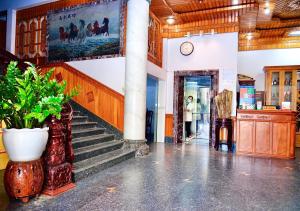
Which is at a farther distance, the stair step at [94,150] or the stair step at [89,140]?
the stair step at [89,140]

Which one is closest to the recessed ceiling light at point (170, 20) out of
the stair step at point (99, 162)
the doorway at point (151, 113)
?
the doorway at point (151, 113)

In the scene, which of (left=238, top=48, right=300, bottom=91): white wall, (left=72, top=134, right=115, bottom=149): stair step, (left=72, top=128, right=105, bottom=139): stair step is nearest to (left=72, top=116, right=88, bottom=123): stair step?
(left=72, top=128, right=105, bottom=139): stair step

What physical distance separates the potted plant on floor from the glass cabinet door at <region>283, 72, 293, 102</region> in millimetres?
6905

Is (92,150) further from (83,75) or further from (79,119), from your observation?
(83,75)

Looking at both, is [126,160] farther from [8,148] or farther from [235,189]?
[8,148]

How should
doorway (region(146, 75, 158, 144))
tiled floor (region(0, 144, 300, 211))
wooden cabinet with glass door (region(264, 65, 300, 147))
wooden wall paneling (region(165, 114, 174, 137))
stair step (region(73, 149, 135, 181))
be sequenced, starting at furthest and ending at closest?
doorway (region(146, 75, 158, 144))
wooden wall paneling (region(165, 114, 174, 137))
wooden cabinet with glass door (region(264, 65, 300, 147))
stair step (region(73, 149, 135, 181))
tiled floor (region(0, 144, 300, 211))

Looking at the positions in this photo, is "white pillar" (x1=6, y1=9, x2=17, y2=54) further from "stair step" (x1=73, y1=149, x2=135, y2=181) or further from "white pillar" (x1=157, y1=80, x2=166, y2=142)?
"stair step" (x1=73, y1=149, x2=135, y2=181)

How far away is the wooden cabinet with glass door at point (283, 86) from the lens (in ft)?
22.2

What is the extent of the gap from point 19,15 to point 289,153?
846 centimetres

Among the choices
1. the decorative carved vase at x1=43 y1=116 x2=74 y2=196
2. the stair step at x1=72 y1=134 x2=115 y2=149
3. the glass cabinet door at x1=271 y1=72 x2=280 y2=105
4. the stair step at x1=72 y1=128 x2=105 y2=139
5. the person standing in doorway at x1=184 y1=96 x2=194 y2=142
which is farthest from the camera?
the person standing in doorway at x1=184 y1=96 x2=194 y2=142

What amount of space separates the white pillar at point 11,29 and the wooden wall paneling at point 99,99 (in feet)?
7.71

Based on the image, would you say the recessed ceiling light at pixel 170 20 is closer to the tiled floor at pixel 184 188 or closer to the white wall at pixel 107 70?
the white wall at pixel 107 70

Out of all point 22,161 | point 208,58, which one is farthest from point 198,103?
point 22,161

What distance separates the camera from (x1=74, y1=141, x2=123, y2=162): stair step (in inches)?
142
